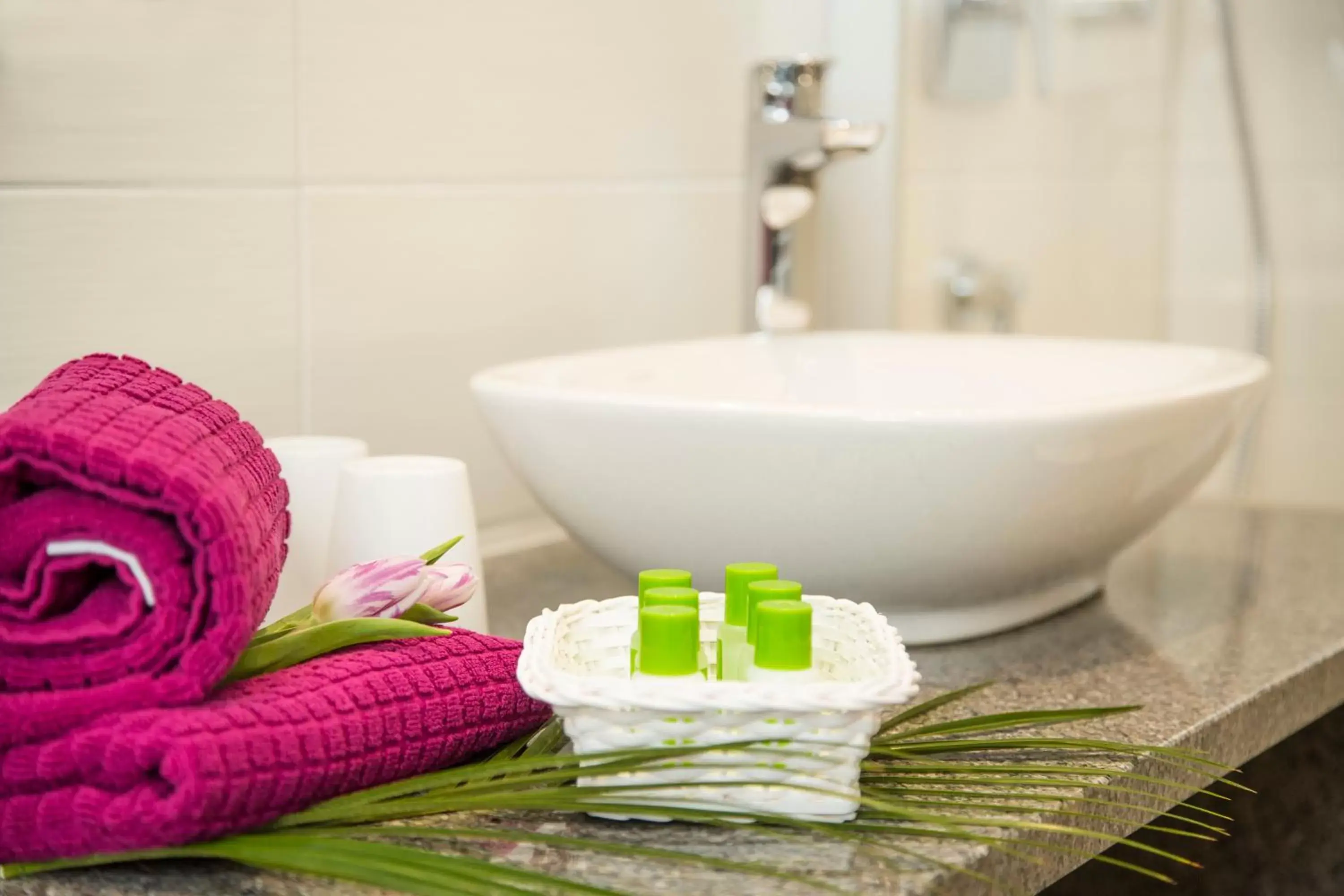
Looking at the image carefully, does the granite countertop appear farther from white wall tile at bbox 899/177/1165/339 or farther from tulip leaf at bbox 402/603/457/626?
white wall tile at bbox 899/177/1165/339

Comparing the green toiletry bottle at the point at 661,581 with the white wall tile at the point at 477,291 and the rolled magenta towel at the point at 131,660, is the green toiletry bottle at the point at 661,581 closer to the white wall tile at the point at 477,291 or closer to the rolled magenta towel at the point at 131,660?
the rolled magenta towel at the point at 131,660

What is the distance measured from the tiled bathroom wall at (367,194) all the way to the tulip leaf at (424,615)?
0.33 m

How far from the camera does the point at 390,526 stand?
761 millimetres

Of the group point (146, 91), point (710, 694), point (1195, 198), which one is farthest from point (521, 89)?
point (1195, 198)

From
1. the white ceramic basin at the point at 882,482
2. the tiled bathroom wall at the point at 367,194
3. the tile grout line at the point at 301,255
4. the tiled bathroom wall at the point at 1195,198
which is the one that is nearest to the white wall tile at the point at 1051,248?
the tiled bathroom wall at the point at 1195,198

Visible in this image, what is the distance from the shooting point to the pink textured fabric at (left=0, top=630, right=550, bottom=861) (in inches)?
19.3

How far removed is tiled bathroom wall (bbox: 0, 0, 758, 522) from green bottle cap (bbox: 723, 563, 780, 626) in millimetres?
442

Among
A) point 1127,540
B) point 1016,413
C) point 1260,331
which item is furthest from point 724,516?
point 1260,331

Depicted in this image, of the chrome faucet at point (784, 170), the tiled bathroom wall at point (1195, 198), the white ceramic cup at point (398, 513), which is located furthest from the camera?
the tiled bathroom wall at point (1195, 198)

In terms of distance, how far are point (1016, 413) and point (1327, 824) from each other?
0.59 metres

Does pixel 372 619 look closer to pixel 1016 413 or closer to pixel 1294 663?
pixel 1016 413

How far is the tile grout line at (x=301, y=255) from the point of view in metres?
0.95

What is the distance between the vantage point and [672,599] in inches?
22.9

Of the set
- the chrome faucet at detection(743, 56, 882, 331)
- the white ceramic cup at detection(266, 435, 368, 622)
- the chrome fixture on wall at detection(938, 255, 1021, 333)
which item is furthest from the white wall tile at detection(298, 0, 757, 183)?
the chrome fixture on wall at detection(938, 255, 1021, 333)
